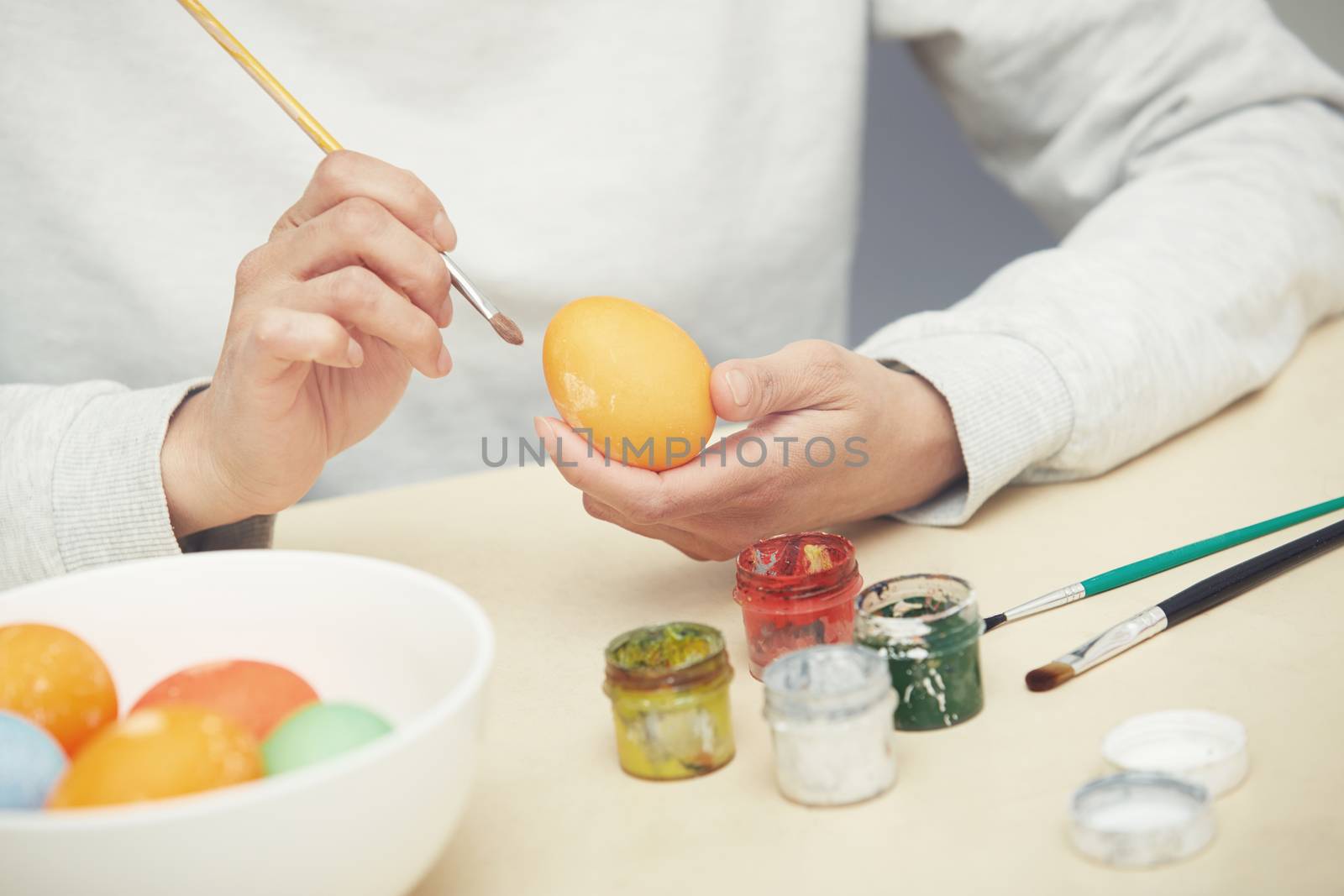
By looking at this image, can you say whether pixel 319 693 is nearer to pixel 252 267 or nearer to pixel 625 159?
pixel 252 267

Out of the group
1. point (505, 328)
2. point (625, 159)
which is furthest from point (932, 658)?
point (625, 159)

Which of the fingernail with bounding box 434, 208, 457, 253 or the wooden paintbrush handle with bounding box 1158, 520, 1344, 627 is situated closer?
the wooden paintbrush handle with bounding box 1158, 520, 1344, 627

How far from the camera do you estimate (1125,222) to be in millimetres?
1177

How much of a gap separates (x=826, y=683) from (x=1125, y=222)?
810 mm

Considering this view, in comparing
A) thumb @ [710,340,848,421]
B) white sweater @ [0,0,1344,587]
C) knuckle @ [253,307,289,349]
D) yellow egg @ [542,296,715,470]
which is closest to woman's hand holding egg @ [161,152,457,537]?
knuckle @ [253,307,289,349]

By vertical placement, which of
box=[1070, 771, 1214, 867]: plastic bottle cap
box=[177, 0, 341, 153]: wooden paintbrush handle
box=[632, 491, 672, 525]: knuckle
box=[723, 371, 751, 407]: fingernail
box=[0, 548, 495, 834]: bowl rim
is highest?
box=[177, 0, 341, 153]: wooden paintbrush handle

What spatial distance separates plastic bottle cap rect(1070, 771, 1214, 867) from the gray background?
6.80 feet

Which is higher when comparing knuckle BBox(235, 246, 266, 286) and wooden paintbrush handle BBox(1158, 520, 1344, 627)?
knuckle BBox(235, 246, 266, 286)

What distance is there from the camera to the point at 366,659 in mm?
580

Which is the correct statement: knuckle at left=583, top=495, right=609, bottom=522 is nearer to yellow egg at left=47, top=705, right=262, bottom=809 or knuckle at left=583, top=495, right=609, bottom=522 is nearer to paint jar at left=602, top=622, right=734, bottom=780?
paint jar at left=602, top=622, right=734, bottom=780

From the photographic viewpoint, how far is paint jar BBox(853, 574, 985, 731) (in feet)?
1.98

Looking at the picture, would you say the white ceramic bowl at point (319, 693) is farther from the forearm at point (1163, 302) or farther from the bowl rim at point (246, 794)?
the forearm at point (1163, 302)

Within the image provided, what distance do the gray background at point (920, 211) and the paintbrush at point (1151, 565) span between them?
68.3 inches

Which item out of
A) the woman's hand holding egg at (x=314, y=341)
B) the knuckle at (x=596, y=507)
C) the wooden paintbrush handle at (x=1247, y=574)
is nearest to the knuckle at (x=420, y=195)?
the woman's hand holding egg at (x=314, y=341)
